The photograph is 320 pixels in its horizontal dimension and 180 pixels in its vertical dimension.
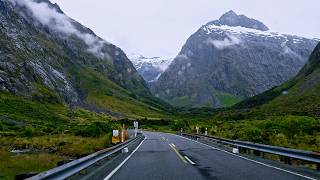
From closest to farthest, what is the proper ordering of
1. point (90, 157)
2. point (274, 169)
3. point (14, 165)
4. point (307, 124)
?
1. point (90, 157)
2. point (274, 169)
3. point (14, 165)
4. point (307, 124)

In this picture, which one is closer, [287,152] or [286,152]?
[287,152]

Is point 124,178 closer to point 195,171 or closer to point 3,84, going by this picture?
point 195,171

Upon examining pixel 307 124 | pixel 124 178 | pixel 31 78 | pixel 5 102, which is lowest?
pixel 124 178

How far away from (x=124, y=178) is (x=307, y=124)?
32.0 m

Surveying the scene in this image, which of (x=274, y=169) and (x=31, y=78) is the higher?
(x=31, y=78)

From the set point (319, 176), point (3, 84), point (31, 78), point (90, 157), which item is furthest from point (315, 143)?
point (31, 78)

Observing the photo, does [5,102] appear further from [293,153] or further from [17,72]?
[293,153]

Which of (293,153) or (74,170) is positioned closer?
(74,170)

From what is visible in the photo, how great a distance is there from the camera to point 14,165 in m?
21.3

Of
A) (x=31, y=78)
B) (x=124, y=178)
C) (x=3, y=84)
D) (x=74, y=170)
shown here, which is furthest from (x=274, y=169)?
(x=31, y=78)

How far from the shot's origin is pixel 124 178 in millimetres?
13469

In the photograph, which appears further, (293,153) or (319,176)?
(293,153)

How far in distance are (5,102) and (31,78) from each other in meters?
38.2

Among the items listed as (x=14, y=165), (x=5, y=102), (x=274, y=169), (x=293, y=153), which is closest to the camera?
(x=274, y=169)
